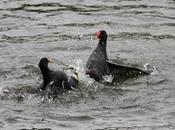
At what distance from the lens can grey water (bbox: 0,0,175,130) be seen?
43.3ft

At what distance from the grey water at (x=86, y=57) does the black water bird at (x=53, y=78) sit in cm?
26

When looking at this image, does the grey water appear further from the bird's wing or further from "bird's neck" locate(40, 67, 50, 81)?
"bird's neck" locate(40, 67, 50, 81)

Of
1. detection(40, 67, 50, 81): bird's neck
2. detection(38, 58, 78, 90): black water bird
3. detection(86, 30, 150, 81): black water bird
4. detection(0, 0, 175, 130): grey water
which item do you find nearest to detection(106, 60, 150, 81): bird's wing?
detection(86, 30, 150, 81): black water bird

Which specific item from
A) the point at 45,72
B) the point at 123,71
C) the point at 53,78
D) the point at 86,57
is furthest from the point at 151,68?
the point at 45,72

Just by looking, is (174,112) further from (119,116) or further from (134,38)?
(134,38)

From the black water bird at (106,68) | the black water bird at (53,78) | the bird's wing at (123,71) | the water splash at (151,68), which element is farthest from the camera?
the water splash at (151,68)

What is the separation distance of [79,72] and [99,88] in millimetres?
792

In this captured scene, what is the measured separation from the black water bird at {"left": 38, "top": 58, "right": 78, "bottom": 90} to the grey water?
0.26 meters

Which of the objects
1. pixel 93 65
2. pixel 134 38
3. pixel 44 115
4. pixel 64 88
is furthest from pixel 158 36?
pixel 44 115

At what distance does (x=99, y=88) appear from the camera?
15.2m

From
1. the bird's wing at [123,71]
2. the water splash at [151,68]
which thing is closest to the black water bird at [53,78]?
the bird's wing at [123,71]

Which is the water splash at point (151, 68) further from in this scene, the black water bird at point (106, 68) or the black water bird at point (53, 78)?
the black water bird at point (53, 78)

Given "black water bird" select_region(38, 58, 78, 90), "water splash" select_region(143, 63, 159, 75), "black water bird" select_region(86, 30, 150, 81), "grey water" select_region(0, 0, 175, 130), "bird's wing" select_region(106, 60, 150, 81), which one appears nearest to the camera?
"grey water" select_region(0, 0, 175, 130)

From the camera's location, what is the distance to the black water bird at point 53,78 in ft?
47.7
